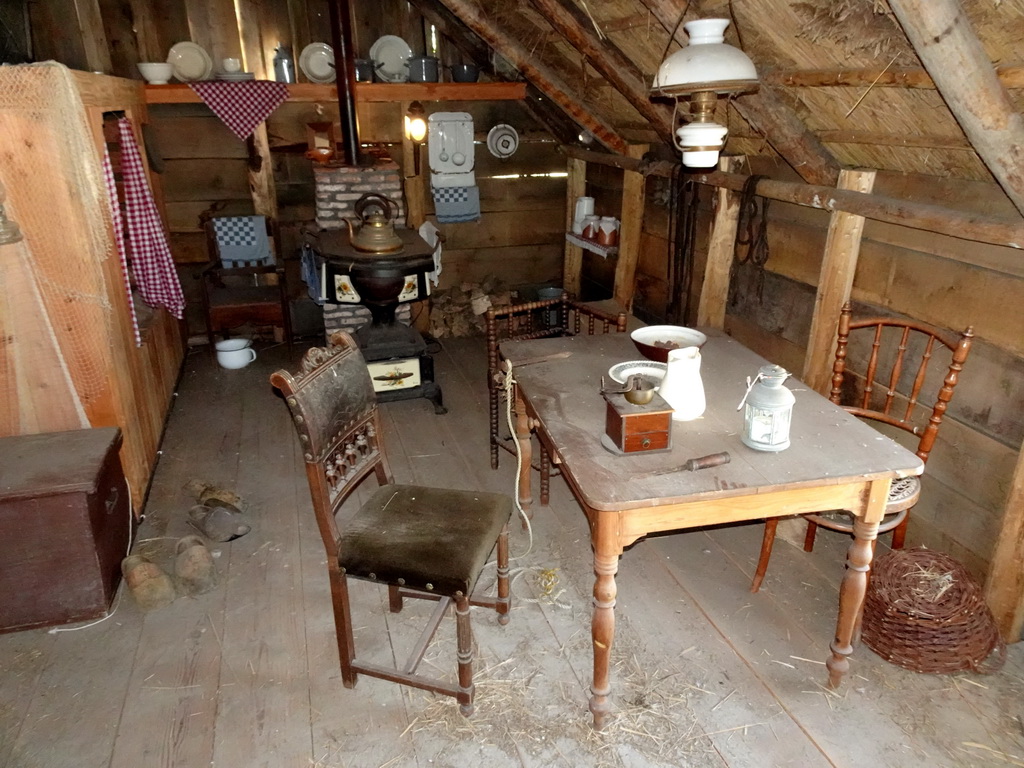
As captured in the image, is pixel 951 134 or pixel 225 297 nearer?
pixel 951 134

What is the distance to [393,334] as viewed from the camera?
4145mm

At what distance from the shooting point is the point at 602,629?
193 centimetres

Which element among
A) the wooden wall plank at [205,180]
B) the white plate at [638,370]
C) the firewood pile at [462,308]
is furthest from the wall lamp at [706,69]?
the wooden wall plank at [205,180]

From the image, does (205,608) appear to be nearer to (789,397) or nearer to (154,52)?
(789,397)

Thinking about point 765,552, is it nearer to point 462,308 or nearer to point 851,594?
point 851,594

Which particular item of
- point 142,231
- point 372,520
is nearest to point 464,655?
point 372,520

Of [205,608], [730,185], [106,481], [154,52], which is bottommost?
[205,608]

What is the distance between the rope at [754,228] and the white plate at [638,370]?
4.71 ft

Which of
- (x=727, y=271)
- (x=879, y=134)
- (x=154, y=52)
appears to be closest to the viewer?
(x=879, y=134)

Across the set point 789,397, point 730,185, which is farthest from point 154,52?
point 789,397

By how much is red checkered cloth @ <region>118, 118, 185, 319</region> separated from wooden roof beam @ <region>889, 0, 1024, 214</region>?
3.46 metres

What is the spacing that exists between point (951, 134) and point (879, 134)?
33 centimetres

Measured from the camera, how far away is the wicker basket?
2.20 metres

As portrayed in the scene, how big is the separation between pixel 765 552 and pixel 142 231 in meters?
3.37
